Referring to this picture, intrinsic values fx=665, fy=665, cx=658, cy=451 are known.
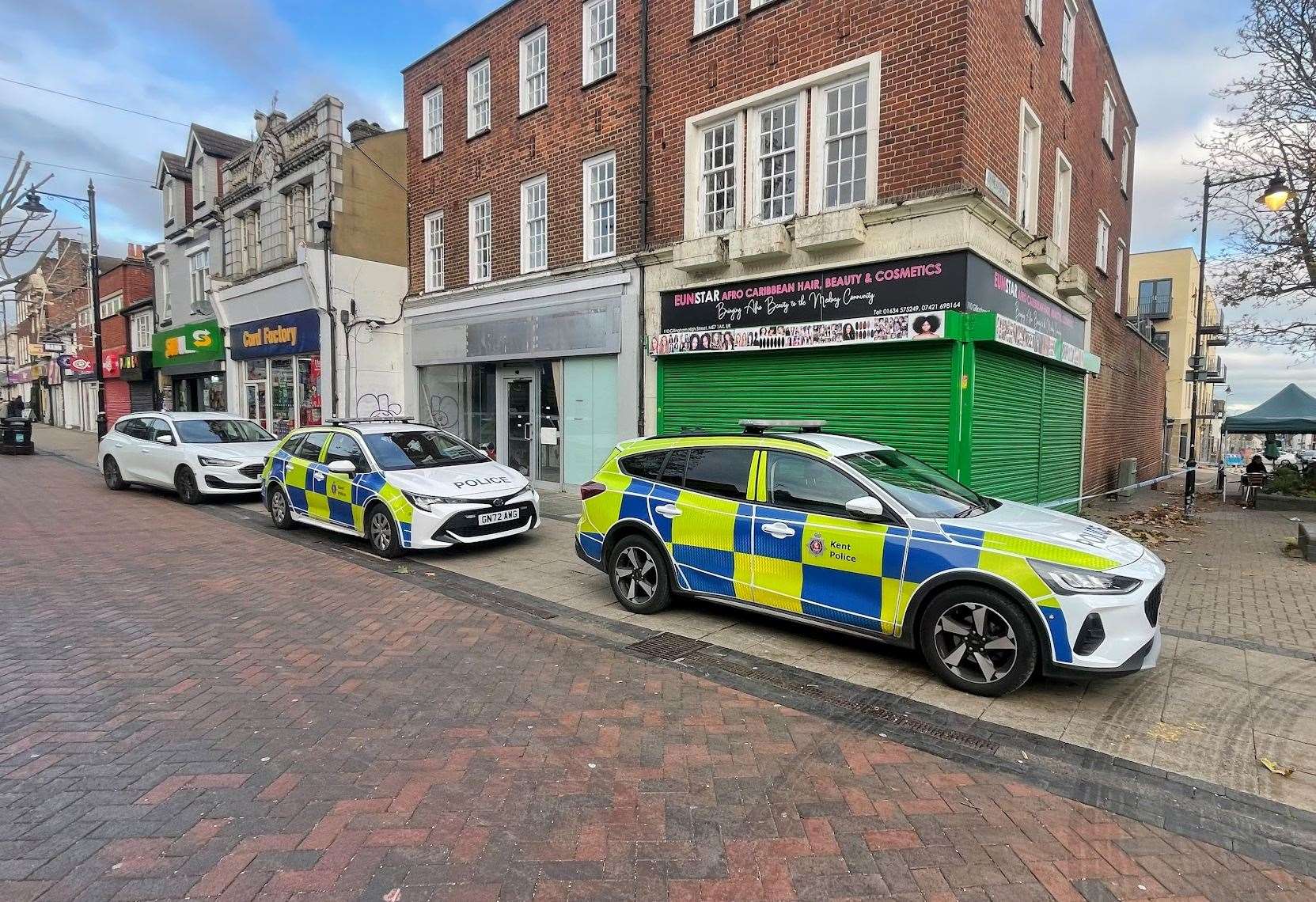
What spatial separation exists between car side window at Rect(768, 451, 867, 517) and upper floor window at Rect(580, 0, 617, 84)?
1027 cm

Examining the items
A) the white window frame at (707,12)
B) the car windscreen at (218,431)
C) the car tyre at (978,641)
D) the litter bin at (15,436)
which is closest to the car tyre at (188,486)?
the car windscreen at (218,431)

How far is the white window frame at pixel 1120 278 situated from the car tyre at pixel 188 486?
68.3ft

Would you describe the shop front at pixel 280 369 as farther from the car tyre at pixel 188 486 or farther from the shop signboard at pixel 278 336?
the car tyre at pixel 188 486

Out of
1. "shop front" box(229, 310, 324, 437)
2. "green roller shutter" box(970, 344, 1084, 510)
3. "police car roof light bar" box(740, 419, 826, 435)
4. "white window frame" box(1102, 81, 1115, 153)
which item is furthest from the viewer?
"shop front" box(229, 310, 324, 437)

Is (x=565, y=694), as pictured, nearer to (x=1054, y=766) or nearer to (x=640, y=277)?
(x=1054, y=766)

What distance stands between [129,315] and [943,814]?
38475 millimetres

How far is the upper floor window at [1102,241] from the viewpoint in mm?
15125

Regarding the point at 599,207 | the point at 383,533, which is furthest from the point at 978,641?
the point at 599,207

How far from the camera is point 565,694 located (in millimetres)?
4180

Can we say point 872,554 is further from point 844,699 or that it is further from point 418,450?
point 418,450

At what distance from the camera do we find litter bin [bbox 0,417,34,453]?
71.9 ft

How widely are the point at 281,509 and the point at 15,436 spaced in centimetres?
2030

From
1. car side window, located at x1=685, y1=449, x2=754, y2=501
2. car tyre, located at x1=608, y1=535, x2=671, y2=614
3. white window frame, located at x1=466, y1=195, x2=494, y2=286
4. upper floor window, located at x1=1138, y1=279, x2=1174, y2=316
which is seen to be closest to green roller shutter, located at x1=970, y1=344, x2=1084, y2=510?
car side window, located at x1=685, y1=449, x2=754, y2=501

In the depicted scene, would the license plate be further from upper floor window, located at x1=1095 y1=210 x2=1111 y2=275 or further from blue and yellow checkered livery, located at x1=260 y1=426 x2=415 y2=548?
upper floor window, located at x1=1095 y1=210 x2=1111 y2=275
